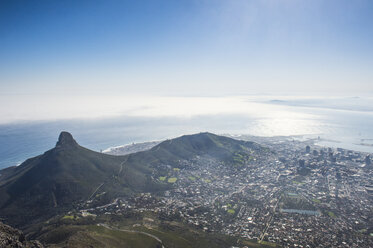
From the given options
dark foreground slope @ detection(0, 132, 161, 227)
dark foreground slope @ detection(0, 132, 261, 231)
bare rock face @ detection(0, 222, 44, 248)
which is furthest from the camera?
dark foreground slope @ detection(0, 132, 261, 231)

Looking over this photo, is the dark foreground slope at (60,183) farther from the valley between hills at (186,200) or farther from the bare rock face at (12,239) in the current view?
the bare rock face at (12,239)

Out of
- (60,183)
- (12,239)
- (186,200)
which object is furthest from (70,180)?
(12,239)

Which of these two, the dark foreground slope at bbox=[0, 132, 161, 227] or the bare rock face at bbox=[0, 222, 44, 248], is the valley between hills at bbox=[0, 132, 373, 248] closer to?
the dark foreground slope at bbox=[0, 132, 161, 227]

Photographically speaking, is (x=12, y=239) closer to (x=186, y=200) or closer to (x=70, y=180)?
(x=186, y=200)

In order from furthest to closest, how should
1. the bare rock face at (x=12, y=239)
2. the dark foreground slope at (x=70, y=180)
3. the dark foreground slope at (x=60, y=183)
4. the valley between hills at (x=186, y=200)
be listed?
1. the dark foreground slope at (x=70, y=180)
2. the dark foreground slope at (x=60, y=183)
3. the valley between hills at (x=186, y=200)
4. the bare rock face at (x=12, y=239)

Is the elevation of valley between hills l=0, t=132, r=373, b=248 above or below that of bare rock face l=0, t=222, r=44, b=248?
below

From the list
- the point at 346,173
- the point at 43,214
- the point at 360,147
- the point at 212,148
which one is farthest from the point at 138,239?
the point at 360,147

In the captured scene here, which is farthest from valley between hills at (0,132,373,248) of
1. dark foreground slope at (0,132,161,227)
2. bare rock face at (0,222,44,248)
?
bare rock face at (0,222,44,248)

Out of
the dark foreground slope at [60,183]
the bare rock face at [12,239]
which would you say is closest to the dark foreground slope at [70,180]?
the dark foreground slope at [60,183]

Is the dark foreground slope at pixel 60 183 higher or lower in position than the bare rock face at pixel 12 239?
lower
